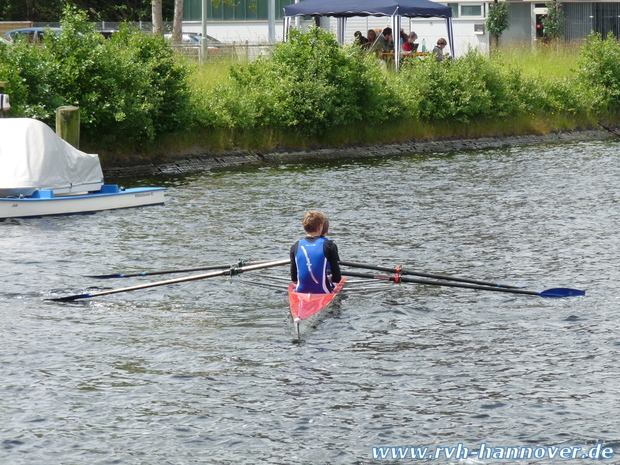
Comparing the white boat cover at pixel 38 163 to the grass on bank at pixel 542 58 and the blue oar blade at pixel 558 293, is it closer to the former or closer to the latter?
the blue oar blade at pixel 558 293

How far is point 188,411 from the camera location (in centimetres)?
986

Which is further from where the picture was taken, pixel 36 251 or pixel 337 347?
pixel 36 251

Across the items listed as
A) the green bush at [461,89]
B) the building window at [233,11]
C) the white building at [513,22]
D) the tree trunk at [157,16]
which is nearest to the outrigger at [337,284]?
the green bush at [461,89]

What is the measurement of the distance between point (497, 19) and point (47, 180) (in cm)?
3647

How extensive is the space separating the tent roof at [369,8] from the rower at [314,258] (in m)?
22.5

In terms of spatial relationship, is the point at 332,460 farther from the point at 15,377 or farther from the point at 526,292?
the point at 526,292

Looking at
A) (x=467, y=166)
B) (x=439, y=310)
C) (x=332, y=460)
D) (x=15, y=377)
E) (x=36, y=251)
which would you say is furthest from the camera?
(x=467, y=166)

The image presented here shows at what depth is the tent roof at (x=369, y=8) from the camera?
34.6 meters

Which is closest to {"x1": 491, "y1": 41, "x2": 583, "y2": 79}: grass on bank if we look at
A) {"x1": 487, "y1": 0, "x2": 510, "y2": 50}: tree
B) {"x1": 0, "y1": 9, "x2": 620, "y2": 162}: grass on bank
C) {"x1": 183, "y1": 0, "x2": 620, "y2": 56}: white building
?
{"x1": 0, "y1": 9, "x2": 620, "y2": 162}: grass on bank

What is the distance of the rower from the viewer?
13016 millimetres

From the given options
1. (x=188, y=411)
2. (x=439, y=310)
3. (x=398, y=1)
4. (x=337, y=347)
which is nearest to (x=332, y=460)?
(x=188, y=411)

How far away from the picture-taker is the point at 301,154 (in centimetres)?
3173

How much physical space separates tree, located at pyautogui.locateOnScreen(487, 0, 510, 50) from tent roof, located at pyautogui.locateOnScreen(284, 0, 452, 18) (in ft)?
61.5

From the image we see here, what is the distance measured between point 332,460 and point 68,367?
3.53 metres
